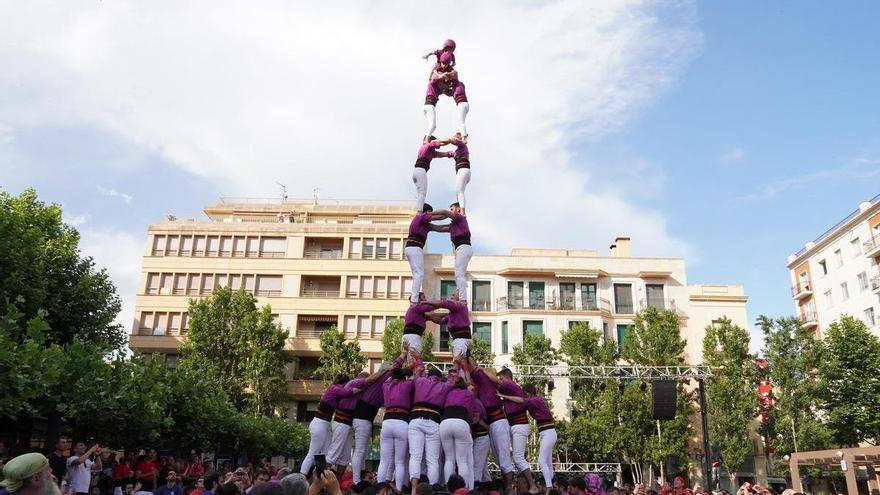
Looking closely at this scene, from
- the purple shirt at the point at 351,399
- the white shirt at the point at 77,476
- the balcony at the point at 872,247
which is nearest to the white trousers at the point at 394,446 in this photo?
the purple shirt at the point at 351,399

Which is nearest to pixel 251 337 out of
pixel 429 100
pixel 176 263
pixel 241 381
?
pixel 241 381

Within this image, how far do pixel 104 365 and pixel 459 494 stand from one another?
1224 cm

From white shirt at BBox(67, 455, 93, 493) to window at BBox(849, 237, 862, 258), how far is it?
47.0 metres

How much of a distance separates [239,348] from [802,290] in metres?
42.1

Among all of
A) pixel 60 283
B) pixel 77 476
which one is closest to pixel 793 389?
pixel 77 476

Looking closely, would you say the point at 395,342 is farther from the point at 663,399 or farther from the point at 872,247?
the point at 872,247

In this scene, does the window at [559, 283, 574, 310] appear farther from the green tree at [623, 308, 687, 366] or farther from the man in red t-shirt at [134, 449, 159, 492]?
the man in red t-shirt at [134, 449, 159, 492]

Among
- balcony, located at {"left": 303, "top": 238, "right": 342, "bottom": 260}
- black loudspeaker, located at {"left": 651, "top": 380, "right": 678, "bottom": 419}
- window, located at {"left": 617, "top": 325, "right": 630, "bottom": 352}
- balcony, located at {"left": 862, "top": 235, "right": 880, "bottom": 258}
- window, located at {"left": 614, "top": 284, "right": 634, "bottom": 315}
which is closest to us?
black loudspeaker, located at {"left": 651, "top": 380, "right": 678, "bottom": 419}

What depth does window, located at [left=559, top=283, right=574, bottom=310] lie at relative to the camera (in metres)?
46.3

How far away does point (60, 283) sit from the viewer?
29406mm

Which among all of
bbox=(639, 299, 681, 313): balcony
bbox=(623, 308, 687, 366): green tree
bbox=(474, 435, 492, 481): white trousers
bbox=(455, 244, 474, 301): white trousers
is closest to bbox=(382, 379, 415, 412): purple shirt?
bbox=(474, 435, 492, 481): white trousers

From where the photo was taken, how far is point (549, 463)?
1197 cm

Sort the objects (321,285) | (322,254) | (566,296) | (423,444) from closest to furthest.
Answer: (423,444)
(566,296)
(321,285)
(322,254)

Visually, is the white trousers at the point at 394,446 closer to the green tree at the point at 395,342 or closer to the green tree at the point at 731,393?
the green tree at the point at 395,342
